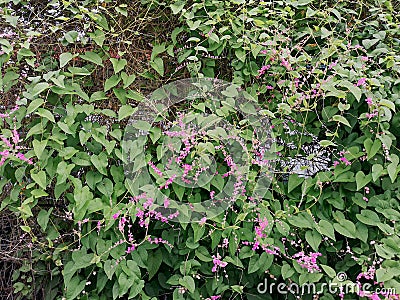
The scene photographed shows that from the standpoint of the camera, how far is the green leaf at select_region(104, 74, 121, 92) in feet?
5.99

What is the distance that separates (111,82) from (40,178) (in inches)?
17.2

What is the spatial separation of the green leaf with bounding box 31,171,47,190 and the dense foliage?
0.04ft

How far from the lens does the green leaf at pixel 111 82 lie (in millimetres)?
1825

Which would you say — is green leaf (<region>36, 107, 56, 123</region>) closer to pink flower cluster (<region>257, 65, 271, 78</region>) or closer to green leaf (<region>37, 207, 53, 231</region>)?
green leaf (<region>37, 207, 53, 231</region>)

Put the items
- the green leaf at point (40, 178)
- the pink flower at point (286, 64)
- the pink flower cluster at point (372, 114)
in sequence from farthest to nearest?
the pink flower at point (286, 64), the pink flower cluster at point (372, 114), the green leaf at point (40, 178)

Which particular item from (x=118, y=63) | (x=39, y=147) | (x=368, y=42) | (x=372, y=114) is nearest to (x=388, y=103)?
(x=372, y=114)

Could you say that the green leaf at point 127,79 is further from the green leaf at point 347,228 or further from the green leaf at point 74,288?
the green leaf at point 347,228

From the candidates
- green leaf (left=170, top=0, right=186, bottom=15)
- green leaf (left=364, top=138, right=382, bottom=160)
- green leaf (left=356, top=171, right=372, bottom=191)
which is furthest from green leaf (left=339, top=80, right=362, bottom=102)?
green leaf (left=170, top=0, right=186, bottom=15)

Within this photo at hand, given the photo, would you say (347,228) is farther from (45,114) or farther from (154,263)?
(45,114)

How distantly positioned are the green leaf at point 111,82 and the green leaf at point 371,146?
951 millimetres

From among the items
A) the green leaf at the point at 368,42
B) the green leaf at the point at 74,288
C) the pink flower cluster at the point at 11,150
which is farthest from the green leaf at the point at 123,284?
the green leaf at the point at 368,42

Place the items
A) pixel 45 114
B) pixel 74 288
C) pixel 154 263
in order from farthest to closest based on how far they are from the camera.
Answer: pixel 154 263 → pixel 74 288 → pixel 45 114

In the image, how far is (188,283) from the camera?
5.79 ft

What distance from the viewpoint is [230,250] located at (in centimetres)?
181
